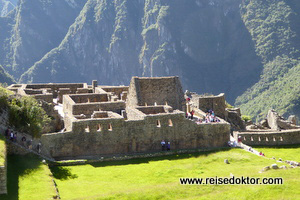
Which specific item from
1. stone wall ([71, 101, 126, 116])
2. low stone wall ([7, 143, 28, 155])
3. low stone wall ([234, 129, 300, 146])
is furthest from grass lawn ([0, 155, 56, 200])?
low stone wall ([234, 129, 300, 146])

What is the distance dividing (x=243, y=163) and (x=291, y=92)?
429 ft

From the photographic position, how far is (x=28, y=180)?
2109 cm

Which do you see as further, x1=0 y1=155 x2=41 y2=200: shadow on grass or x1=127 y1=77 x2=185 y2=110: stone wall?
x1=127 y1=77 x2=185 y2=110: stone wall

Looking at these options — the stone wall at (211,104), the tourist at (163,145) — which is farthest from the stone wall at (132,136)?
the stone wall at (211,104)

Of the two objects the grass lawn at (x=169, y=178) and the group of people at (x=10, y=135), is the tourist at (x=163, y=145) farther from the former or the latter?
the group of people at (x=10, y=135)

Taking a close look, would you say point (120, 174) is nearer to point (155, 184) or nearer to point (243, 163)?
point (155, 184)

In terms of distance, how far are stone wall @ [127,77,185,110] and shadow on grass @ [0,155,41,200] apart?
51.5ft

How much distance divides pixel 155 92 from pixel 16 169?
20165 millimetres

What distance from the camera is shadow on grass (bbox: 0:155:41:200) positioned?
18922mm

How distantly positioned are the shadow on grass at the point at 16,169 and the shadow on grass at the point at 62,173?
1.12 m

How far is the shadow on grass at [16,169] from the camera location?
1892cm

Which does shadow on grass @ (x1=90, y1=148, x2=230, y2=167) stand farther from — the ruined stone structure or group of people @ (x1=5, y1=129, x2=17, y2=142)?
group of people @ (x1=5, y1=129, x2=17, y2=142)

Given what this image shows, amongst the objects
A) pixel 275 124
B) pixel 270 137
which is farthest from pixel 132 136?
pixel 275 124

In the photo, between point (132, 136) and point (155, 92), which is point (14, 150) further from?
point (155, 92)
